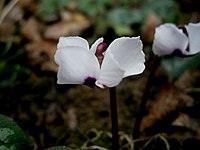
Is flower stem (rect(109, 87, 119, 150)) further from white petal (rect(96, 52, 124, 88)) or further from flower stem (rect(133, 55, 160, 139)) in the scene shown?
flower stem (rect(133, 55, 160, 139))

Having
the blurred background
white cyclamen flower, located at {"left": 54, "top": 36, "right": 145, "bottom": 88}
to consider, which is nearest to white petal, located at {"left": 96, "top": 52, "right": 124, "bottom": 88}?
white cyclamen flower, located at {"left": 54, "top": 36, "right": 145, "bottom": 88}

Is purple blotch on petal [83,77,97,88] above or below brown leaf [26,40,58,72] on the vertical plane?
above

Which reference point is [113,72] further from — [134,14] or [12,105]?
[134,14]

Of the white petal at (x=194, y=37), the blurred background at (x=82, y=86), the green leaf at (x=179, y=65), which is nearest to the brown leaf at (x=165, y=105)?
the blurred background at (x=82, y=86)

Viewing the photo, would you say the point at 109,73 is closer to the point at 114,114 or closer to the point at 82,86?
the point at 114,114

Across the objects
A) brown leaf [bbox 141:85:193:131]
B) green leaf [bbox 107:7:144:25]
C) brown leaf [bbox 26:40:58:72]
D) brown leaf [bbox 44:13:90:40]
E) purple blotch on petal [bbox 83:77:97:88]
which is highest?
purple blotch on petal [bbox 83:77:97:88]
